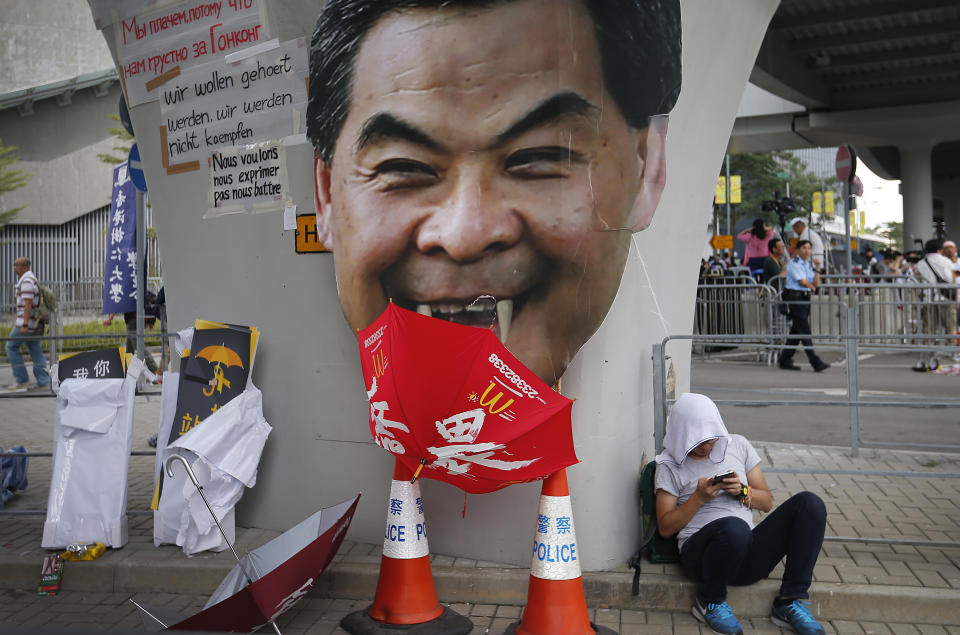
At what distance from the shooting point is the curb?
441cm

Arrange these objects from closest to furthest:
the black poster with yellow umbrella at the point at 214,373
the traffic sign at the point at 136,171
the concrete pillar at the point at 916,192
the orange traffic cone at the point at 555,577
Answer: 1. the orange traffic cone at the point at 555,577
2. the black poster with yellow umbrella at the point at 214,373
3. the traffic sign at the point at 136,171
4. the concrete pillar at the point at 916,192

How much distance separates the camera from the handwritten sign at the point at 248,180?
5.45 metres

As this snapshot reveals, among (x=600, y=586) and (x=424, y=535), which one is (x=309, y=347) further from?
(x=600, y=586)

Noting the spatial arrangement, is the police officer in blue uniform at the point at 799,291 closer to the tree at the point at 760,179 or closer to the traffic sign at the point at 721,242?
the traffic sign at the point at 721,242

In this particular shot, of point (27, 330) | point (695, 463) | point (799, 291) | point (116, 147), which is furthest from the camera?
point (116, 147)

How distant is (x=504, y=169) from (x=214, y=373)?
233 cm

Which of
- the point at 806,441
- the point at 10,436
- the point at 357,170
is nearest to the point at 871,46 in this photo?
the point at 806,441

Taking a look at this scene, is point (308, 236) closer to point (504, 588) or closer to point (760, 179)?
point (504, 588)

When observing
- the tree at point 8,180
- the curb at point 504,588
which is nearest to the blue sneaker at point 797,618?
the curb at point 504,588

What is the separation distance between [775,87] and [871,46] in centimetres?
194

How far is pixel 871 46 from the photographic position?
52.6 feet

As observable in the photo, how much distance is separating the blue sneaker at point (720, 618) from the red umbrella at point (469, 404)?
3.79ft

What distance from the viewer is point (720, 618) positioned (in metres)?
4.27

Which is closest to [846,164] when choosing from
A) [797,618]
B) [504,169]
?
[504,169]
